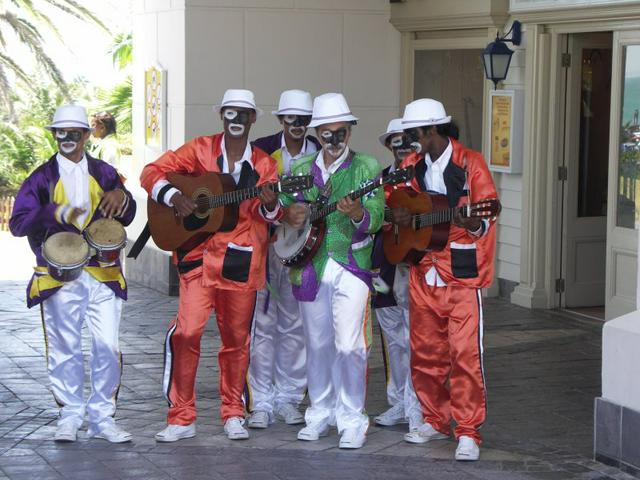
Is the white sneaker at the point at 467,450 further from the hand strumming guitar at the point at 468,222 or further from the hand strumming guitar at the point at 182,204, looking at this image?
the hand strumming guitar at the point at 182,204

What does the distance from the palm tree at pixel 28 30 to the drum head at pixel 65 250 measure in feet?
52.1

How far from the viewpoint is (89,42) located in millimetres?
41062

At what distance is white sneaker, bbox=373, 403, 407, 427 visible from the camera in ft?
25.1

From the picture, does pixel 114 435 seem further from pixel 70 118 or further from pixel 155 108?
pixel 155 108

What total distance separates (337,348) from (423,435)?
677 mm

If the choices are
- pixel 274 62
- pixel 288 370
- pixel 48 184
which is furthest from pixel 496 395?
pixel 274 62

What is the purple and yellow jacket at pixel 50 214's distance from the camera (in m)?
7.14

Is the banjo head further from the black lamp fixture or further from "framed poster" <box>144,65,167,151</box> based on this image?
"framed poster" <box>144,65,167,151</box>

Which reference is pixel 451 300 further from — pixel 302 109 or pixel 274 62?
pixel 274 62

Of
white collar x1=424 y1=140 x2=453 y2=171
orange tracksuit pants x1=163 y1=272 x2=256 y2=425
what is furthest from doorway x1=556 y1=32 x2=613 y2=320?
orange tracksuit pants x1=163 y1=272 x2=256 y2=425

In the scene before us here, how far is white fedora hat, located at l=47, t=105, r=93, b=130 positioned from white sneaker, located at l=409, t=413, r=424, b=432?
Answer: 243cm

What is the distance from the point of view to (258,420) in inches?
299

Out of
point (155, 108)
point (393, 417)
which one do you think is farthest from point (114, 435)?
point (155, 108)

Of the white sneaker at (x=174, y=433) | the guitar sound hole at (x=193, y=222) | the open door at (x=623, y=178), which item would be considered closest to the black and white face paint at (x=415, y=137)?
the guitar sound hole at (x=193, y=222)
